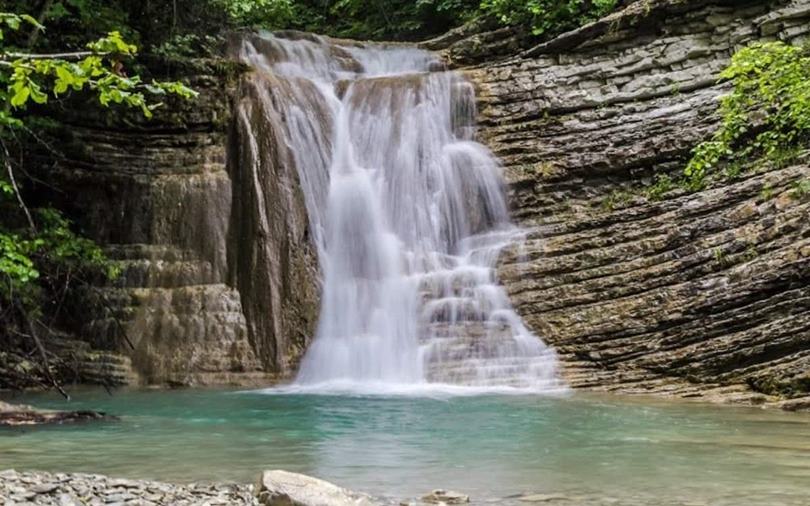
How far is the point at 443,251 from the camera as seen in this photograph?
48.8 ft

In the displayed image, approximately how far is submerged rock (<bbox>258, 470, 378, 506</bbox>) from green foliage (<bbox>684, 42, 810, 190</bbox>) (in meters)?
6.79

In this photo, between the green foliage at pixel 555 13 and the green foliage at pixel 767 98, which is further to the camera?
the green foliage at pixel 555 13

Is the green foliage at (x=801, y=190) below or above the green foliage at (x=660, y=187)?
below

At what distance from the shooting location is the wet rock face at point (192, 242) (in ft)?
44.2

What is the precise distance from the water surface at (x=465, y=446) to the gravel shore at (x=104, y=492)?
1.83 ft

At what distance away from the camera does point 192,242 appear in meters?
14.3

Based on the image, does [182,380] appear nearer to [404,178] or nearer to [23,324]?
[23,324]

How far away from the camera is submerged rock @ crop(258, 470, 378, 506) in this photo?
15.1ft

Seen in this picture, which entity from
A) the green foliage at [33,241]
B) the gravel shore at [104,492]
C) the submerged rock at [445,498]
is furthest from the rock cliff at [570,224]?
the gravel shore at [104,492]

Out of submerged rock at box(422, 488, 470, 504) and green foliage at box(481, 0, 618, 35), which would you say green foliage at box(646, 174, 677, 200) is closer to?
green foliage at box(481, 0, 618, 35)

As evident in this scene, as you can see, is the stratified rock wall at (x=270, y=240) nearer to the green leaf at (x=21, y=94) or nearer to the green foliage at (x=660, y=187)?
the green foliage at (x=660, y=187)

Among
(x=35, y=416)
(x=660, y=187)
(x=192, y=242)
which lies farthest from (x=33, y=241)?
(x=660, y=187)

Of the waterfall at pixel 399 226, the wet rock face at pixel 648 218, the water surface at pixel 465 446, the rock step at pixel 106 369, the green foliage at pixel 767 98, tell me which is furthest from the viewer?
the rock step at pixel 106 369

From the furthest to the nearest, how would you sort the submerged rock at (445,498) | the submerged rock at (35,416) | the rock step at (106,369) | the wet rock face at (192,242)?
1. the wet rock face at (192,242)
2. the rock step at (106,369)
3. the submerged rock at (35,416)
4. the submerged rock at (445,498)
